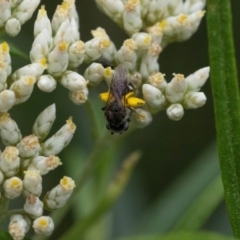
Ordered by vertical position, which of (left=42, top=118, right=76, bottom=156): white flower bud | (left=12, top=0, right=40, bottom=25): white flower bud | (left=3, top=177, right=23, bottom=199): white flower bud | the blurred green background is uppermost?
(left=12, top=0, right=40, bottom=25): white flower bud

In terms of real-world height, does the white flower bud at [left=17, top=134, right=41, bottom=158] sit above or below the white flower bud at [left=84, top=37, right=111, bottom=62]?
below

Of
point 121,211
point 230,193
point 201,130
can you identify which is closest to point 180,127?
point 201,130

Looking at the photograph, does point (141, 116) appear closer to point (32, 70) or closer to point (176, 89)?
point (176, 89)

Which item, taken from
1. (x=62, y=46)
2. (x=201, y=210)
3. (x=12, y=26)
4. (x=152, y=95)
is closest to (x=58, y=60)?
(x=62, y=46)

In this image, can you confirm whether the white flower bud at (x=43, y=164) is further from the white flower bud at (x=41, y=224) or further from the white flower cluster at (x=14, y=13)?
the white flower cluster at (x=14, y=13)

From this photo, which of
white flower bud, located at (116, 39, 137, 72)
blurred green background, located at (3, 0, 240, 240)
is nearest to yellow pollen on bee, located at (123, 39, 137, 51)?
white flower bud, located at (116, 39, 137, 72)

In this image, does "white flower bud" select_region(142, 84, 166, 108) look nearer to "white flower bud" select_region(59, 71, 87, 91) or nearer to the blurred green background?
"white flower bud" select_region(59, 71, 87, 91)

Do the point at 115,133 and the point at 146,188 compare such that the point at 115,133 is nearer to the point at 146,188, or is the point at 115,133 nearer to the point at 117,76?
the point at 117,76
